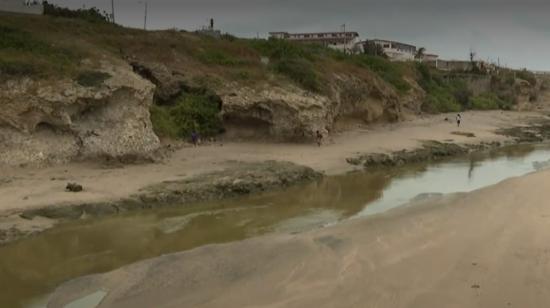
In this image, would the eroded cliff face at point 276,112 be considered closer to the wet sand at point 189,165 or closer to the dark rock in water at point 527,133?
the wet sand at point 189,165

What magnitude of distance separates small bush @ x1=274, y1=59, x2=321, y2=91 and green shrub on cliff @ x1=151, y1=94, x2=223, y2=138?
5.76m

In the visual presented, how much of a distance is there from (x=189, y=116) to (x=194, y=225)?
16063mm

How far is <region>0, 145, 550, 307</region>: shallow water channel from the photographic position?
14.4 meters

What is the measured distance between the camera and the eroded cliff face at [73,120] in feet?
80.0

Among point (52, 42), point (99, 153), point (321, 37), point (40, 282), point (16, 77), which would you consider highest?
point (321, 37)

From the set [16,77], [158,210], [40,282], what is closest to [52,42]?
[16,77]

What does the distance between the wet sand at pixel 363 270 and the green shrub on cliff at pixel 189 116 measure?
1769 centimetres

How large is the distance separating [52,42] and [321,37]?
94613 mm

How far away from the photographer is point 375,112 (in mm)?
47781

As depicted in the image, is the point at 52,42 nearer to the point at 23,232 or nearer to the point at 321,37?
the point at 23,232

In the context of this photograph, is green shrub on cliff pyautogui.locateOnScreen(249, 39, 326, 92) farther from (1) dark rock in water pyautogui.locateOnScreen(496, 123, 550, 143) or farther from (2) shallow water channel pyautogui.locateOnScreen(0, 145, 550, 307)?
(1) dark rock in water pyautogui.locateOnScreen(496, 123, 550, 143)

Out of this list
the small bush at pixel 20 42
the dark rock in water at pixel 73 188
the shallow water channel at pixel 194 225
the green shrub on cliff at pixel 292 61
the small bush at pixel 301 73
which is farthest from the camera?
the green shrub on cliff at pixel 292 61

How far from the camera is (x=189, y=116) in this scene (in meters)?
34.2

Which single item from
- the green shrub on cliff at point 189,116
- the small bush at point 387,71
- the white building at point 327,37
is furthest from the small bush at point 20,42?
the white building at point 327,37
